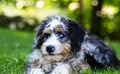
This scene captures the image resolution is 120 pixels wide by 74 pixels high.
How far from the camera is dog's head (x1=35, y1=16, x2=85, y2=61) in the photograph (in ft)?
26.4

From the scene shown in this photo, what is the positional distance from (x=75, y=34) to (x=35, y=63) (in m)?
0.88

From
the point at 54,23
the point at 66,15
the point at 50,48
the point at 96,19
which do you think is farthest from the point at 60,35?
the point at 66,15

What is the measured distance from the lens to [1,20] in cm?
3431

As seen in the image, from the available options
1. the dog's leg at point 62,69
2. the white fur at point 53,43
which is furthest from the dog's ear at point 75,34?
the white fur at point 53,43

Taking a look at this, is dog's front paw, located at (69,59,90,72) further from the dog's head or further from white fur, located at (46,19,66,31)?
white fur, located at (46,19,66,31)

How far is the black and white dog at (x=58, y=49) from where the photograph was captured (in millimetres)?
8109

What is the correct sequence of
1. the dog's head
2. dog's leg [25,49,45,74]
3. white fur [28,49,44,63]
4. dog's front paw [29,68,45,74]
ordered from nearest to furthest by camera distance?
the dog's head → dog's front paw [29,68,45,74] → dog's leg [25,49,45,74] → white fur [28,49,44,63]

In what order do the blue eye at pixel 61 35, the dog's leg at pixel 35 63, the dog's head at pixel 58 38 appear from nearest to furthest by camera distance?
the dog's head at pixel 58 38 → the blue eye at pixel 61 35 → the dog's leg at pixel 35 63

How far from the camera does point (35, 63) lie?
8.56 m

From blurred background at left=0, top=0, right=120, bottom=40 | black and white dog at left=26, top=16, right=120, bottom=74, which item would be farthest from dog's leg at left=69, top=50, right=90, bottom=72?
blurred background at left=0, top=0, right=120, bottom=40

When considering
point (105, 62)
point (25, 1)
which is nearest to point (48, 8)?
point (25, 1)

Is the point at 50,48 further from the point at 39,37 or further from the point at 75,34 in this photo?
the point at 75,34

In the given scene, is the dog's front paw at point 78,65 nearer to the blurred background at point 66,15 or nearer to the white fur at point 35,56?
the white fur at point 35,56

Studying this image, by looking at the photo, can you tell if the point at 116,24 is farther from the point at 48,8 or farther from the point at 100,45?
the point at 100,45
